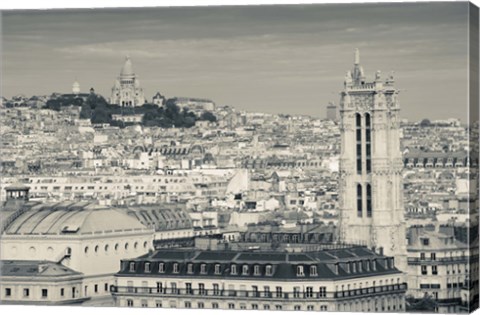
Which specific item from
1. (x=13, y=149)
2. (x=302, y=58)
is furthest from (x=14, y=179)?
(x=302, y=58)

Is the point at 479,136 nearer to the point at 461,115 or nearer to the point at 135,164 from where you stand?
the point at 461,115

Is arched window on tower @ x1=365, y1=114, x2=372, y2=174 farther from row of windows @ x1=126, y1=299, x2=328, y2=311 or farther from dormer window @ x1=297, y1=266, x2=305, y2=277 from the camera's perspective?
row of windows @ x1=126, y1=299, x2=328, y2=311

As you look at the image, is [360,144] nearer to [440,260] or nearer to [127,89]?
[440,260]

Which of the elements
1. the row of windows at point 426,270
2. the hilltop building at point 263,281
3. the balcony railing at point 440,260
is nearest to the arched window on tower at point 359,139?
the balcony railing at point 440,260

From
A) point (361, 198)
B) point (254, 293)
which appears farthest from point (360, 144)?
point (254, 293)

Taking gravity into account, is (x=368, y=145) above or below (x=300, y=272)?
above

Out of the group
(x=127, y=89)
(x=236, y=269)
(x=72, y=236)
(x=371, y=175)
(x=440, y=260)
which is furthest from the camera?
(x=371, y=175)

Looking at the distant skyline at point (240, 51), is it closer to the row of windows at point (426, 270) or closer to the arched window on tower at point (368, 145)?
the row of windows at point (426, 270)
